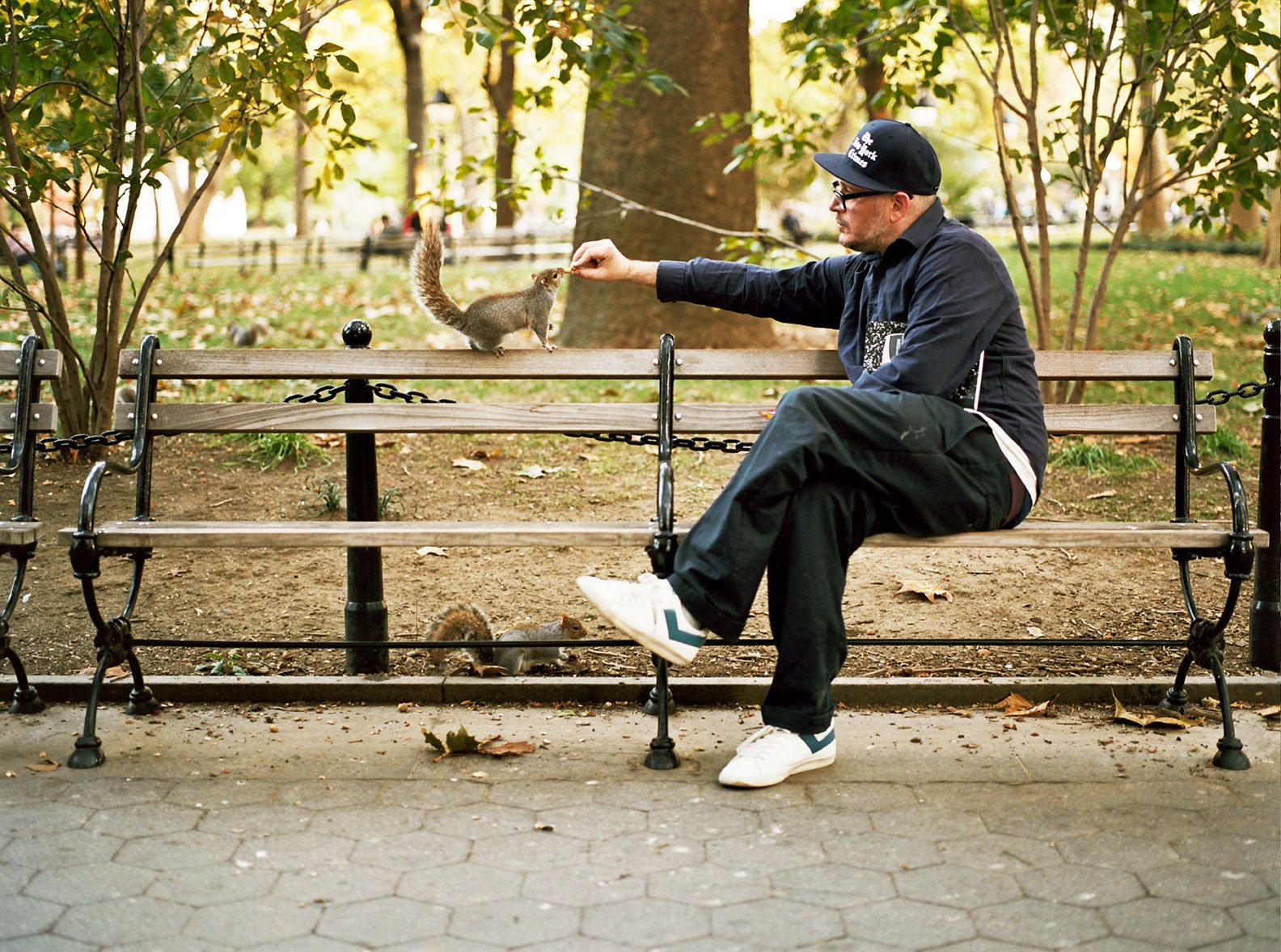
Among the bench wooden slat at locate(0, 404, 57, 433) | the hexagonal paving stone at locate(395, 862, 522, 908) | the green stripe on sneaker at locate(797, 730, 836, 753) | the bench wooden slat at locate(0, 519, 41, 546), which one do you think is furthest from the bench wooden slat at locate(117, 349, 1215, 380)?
the hexagonal paving stone at locate(395, 862, 522, 908)

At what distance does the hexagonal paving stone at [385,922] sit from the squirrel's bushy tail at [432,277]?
203 cm

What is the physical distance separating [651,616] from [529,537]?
18.4 inches

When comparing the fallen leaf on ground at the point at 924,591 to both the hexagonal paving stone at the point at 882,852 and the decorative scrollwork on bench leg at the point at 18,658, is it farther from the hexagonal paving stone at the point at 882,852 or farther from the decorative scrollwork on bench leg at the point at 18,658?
the decorative scrollwork on bench leg at the point at 18,658

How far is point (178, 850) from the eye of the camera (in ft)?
10.0

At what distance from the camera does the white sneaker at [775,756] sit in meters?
3.41

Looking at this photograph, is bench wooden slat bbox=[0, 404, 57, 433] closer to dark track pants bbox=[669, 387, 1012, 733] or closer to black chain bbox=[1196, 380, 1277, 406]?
dark track pants bbox=[669, 387, 1012, 733]

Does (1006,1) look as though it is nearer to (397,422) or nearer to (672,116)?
(672,116)

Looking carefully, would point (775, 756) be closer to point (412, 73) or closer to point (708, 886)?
point (708, 886)

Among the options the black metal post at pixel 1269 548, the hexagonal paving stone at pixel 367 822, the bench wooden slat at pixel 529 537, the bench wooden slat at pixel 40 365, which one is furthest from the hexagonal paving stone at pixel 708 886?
the bench wooden slat at pixel 40 365

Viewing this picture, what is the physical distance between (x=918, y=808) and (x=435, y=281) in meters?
2.21

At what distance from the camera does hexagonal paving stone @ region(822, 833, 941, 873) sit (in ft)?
9.80

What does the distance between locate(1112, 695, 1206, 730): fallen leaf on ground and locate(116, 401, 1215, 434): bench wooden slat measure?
0.88 meters

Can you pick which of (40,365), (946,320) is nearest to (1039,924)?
(946,320)

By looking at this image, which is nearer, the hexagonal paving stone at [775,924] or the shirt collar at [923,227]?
the hexagonal paving stone at [775,924]
